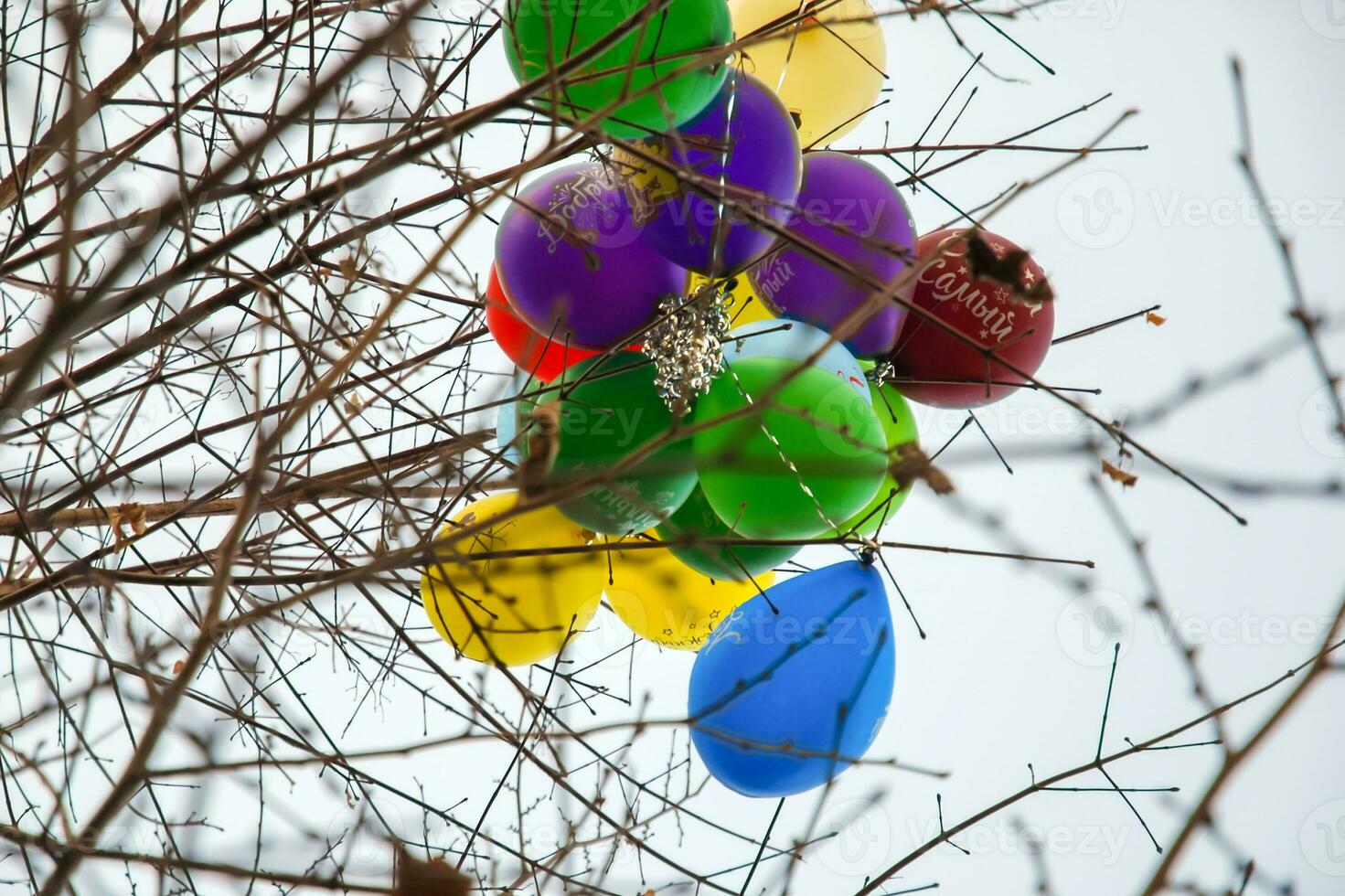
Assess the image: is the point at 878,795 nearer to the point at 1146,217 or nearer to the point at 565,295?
the point at 565,295

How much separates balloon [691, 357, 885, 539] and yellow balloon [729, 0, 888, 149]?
0.57 metres

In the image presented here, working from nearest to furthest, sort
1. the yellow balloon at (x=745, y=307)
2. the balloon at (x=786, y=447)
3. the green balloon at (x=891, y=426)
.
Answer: the balloon at (x=786, y=447)
the green balloon at (x=891, y=426)
the yellow balloon at (x=745, y=307)

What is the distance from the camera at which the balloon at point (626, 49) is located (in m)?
1.42

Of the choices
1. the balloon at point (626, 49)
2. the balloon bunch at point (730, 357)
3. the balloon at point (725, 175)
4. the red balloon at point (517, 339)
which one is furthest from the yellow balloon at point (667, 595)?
the balloon at point (626, 49)

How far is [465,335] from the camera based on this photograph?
222 cm

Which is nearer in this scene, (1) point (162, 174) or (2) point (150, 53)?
(2) point (150, 53)

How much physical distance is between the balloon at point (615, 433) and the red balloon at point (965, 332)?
0.46 metres

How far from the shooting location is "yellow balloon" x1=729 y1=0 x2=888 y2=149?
187cm

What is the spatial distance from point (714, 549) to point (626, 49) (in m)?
0.73

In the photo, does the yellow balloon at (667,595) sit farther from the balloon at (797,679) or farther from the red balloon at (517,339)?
the red balloon at (517,339)

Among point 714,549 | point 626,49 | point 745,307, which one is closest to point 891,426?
point 745,307

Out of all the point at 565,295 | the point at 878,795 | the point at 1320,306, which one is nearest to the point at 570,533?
the point at 565,295

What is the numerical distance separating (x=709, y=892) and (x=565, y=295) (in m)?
2.26

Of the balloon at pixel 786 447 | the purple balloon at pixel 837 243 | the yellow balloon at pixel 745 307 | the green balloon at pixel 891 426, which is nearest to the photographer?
the balloon at pixel 786 447
